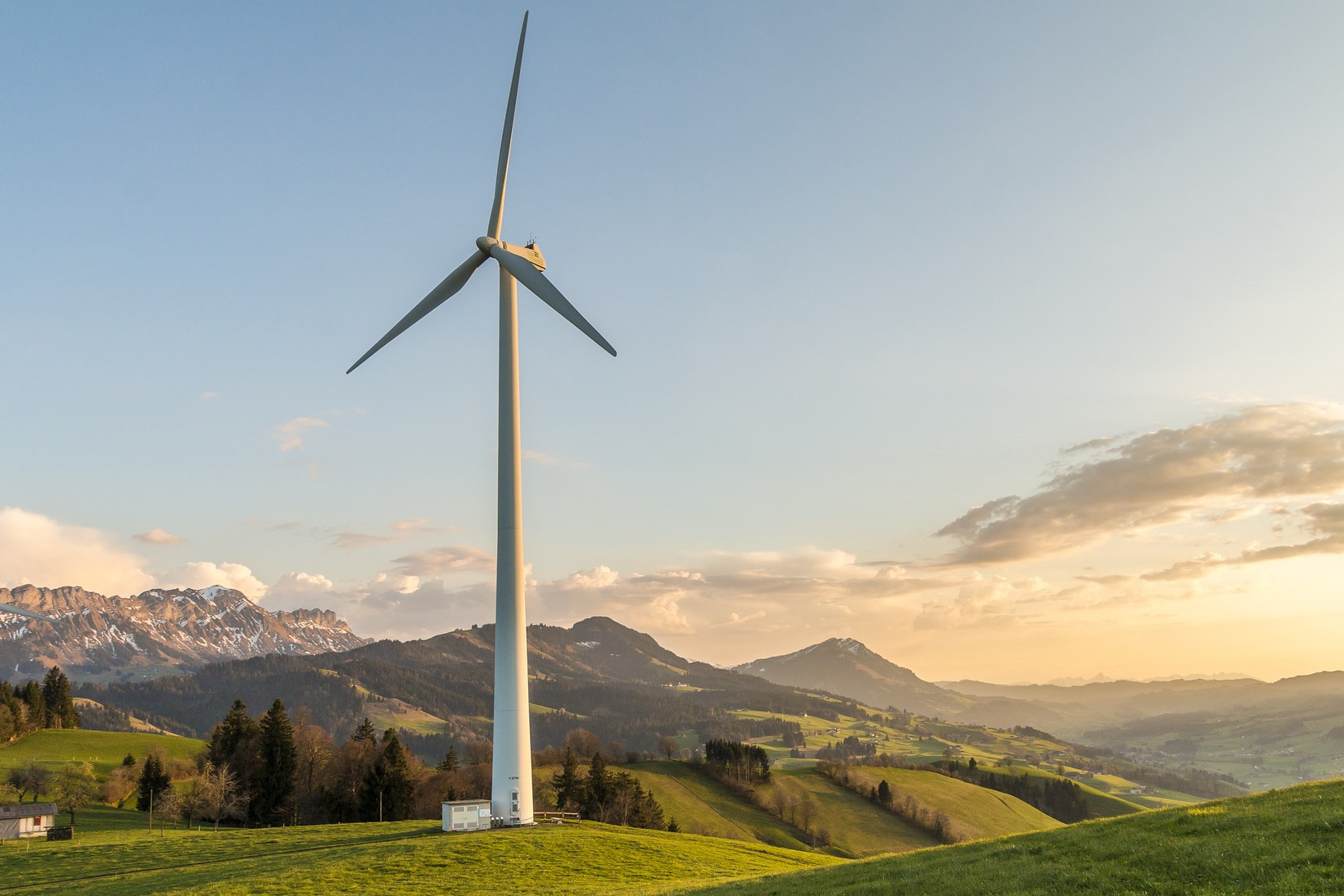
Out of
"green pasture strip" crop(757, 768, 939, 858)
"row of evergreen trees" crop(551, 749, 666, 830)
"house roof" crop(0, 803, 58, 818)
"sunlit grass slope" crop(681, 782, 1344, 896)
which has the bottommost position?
"green pasture strip" crop(757, 768, 939, 858)

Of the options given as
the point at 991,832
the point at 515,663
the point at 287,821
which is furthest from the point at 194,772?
the point at 991,832

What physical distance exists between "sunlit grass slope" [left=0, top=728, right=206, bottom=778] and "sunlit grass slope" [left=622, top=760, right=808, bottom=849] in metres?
94.5

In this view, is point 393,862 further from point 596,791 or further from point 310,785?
point 310,785

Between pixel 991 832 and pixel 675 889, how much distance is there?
16643 centimetres

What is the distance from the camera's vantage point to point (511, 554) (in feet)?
192

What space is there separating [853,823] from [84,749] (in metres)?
154

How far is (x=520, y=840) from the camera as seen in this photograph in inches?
2071

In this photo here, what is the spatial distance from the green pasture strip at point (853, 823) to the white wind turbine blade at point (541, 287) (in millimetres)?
131451

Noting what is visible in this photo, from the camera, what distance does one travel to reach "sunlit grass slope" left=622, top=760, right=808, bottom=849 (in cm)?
16138

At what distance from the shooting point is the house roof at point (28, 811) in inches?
3002

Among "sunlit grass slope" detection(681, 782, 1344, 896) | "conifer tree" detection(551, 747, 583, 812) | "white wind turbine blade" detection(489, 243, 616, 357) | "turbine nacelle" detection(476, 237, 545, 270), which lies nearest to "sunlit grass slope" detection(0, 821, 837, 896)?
"sunlit grass slope" detection(681, 782, 1344, 896)

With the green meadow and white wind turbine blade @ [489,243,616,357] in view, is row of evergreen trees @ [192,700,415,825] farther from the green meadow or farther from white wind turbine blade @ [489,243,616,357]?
white wind turbine blade @ [489,243,616,357]

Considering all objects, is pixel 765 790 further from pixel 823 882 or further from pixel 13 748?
pixel 823 882

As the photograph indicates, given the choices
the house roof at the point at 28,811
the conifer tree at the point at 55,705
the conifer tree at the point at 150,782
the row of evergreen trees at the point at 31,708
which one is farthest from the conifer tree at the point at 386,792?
the conifer tree at the point at 55,705
